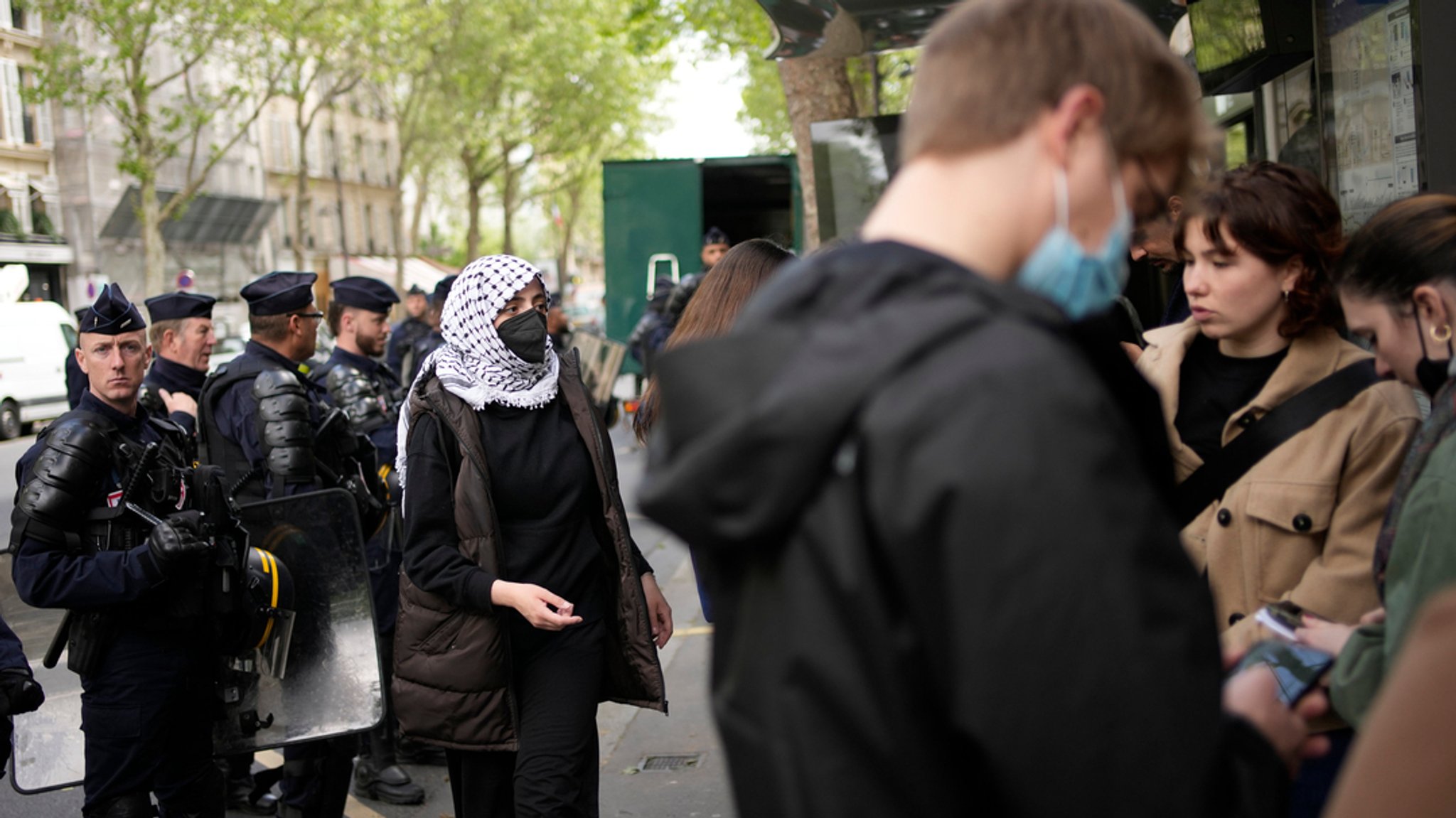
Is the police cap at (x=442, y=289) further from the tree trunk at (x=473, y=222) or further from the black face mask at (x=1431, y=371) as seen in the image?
the tree trunk at (x=473, y=222)

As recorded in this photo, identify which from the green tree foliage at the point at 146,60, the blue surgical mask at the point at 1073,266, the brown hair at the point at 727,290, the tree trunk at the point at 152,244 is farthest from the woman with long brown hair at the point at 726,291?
the tree trunk at the point at 152,244

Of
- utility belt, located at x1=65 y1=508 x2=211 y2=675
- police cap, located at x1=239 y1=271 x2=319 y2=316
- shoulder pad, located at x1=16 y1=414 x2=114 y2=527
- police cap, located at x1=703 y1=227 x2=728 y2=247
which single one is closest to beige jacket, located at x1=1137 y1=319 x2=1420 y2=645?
utility belt, located at x1=65 y1=508 x2=211 y2=675

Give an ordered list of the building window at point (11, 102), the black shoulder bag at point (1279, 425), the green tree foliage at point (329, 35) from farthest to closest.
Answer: the building window at point (11, 102), the green tree foliage at point (329, 35), the black shoulder bag at point (1279, 425)

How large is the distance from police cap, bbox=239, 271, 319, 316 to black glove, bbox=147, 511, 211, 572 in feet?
5.83

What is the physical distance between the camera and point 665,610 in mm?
4074

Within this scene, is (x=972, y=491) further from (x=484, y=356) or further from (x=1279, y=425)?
(x=484, y=356)

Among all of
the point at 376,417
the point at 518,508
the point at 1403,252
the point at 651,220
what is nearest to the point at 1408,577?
the point at 1403,252

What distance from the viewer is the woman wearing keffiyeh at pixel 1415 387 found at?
1.75m

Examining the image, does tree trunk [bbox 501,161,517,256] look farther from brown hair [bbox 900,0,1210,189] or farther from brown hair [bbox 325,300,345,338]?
brown hair [bbox 900,0,1210,189]

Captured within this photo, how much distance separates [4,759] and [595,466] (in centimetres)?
188

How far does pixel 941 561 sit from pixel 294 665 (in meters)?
3.97

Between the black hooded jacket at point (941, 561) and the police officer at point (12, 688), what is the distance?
10.4 feet

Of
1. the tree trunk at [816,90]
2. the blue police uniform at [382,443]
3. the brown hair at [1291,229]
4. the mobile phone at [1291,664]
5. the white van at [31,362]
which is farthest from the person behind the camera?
the white van at [31,362]

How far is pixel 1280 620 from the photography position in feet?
7.50
